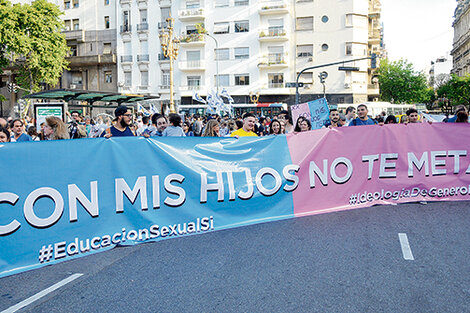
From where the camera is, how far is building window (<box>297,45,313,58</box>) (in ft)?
158

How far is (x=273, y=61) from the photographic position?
4722 cm

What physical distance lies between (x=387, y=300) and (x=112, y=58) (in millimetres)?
51935

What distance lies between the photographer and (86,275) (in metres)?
4.61

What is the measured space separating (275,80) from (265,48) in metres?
3.70

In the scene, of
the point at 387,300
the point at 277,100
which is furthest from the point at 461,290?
the point at 277,100

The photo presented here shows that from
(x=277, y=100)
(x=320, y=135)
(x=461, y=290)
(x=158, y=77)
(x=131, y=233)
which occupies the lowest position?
(x=461, y=290)

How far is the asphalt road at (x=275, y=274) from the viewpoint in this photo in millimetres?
3793

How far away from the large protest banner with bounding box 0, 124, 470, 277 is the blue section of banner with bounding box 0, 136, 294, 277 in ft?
0.04

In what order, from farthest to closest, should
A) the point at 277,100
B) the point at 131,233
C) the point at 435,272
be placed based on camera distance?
the point at 277,100
the point at 131,233
the point at 435,272

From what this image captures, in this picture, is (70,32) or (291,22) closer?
(291,22)

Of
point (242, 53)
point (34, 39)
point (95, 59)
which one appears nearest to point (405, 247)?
point (242, 53)

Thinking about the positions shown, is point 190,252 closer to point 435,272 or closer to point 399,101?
point 435,272

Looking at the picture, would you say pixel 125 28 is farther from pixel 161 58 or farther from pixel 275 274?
pixel 275 274

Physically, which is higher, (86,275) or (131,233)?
(131,233)
